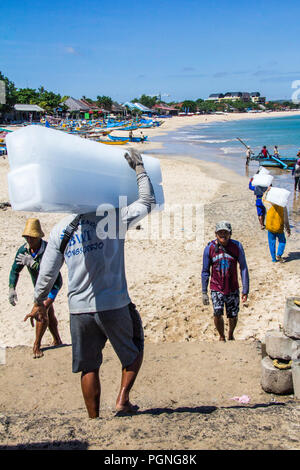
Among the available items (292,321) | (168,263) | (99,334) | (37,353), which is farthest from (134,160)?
(168,263)

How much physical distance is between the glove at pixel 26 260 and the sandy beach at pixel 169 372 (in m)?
1.04

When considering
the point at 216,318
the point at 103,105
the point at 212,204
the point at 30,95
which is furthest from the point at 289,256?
the point at 103,105

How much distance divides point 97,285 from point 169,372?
66.3 inches

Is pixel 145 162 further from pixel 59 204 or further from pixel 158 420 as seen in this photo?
pixel 158 420

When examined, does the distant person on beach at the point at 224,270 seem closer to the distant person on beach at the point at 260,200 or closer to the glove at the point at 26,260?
the glove at the point at 26,260

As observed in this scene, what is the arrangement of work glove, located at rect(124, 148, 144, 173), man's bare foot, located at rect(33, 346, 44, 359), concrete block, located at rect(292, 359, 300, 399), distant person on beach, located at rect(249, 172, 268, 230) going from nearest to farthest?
work glove, located at rect(124, 148, 144, 173), concrete block, located at rect(292, 359, 300, 399), man's bare foot, located at rect(33, 346, 44, 359), distant person on beach, located at rect(249, 172, 268, 230)

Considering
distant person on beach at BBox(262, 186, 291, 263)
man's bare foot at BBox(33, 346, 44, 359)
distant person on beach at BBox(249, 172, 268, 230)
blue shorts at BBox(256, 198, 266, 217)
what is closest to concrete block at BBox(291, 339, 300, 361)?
man's bare foot at BBox(33, 346, 44, 359)

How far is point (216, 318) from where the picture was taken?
182 inches

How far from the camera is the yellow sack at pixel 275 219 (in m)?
6.97

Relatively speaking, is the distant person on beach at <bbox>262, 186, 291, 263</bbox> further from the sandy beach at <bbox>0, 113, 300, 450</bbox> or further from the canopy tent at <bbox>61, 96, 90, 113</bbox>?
the canopy tent at <bbox>61, 96, 90, 113</bbox>

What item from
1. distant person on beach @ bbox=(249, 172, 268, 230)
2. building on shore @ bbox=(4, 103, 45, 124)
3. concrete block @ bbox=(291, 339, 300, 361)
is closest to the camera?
concrete block @ bbox=(291, 339, 300, 361)

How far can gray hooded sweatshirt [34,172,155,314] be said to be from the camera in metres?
2.71

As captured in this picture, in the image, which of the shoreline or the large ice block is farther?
the shoreline
